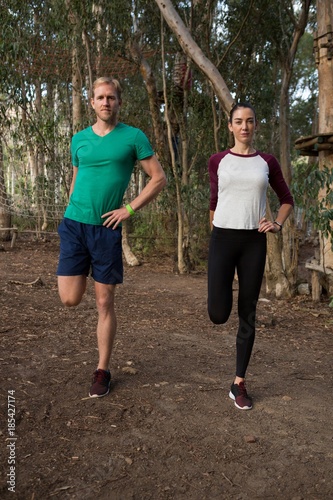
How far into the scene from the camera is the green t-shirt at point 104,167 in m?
2.92

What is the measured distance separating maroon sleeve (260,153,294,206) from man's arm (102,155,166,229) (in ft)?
2.09

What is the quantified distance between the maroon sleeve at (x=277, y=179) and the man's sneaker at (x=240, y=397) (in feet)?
3.85

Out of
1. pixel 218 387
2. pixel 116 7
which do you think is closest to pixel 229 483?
pixel 218 387

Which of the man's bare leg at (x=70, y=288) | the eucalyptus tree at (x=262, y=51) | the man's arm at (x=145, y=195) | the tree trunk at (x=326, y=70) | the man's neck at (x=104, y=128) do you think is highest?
the eucalyptus tree at (x=262, y=51)

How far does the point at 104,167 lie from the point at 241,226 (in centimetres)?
85

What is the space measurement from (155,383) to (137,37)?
761cm

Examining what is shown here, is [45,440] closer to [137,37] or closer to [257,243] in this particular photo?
[257,243]

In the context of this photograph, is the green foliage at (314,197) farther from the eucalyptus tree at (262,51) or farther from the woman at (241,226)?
the woman at (241,226)

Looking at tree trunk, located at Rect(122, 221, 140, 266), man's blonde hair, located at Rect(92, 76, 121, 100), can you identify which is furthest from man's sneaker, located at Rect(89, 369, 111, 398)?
tree trunk, located at Rect(122, 221, 140, 266)

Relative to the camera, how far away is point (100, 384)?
313cm

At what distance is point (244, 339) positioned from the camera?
3129 mm

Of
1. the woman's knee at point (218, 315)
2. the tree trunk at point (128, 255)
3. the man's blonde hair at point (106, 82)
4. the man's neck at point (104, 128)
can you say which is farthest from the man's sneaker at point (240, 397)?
the tree trunk at point (128, 255)

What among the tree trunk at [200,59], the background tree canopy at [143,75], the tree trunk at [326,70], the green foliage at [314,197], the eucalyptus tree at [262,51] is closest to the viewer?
the green foliage at [314,197]

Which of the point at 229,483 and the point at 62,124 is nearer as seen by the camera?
the point at 229,483
